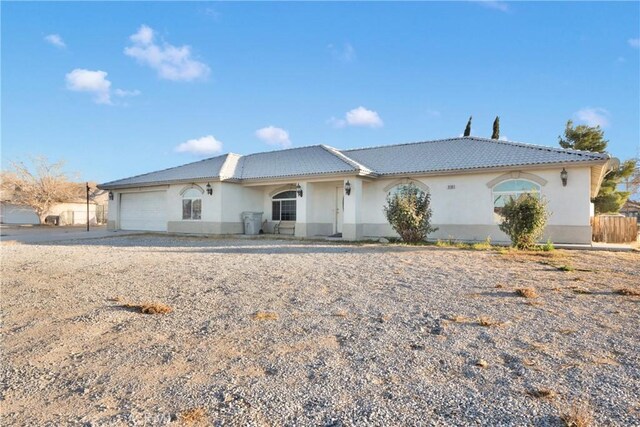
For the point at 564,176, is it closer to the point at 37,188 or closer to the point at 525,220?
the point at 525,220

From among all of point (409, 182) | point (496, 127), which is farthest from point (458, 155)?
point (496, 127)

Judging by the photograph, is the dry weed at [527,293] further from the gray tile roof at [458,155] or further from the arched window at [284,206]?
the arched window at [284,206]

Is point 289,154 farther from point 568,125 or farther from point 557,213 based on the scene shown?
point 568,125

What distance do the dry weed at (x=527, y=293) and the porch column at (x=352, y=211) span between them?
36.5 ft

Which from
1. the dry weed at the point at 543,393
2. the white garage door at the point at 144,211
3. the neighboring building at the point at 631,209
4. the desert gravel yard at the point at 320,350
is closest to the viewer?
the desert gravel yard at the point at 320,350

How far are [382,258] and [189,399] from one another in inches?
337

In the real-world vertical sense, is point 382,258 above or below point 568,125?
below

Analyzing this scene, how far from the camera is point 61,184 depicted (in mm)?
36281

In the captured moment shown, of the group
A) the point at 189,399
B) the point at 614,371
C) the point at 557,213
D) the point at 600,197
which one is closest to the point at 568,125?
the point at 600,197

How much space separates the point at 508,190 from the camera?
15945 mm

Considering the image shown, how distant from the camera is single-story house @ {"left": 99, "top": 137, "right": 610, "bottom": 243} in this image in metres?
15.2

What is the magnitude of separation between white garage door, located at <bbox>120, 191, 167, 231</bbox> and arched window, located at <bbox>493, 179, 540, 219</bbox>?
1755cm

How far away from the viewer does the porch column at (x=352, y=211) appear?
17.9 meters

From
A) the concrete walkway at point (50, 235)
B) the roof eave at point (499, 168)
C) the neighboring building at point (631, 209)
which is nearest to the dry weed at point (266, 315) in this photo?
the roof eave at point (499, 168)
